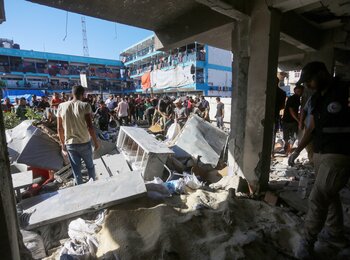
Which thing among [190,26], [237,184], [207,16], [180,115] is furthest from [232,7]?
[180,115]

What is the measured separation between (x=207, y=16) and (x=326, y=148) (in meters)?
3.08

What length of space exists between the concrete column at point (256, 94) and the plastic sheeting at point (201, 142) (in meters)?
1.60

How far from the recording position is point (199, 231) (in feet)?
8.62

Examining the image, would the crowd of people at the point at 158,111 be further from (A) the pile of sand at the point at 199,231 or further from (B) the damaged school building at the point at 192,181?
(A) the pile of sand at the point at 199,231

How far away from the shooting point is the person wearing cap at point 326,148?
2.12m

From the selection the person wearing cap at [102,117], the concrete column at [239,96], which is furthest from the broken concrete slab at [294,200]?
the person wearing cap at [102,117]

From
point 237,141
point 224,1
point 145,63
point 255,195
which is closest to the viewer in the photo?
point 224,1

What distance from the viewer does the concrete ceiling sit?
3455mm

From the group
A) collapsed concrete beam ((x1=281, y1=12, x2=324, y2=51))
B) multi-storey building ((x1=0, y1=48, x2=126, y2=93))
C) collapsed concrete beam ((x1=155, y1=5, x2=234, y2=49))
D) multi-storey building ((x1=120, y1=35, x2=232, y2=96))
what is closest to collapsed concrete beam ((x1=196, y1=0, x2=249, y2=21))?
collapsed concrete beam ((x1=155, y1=5, x2=234, y2=49))

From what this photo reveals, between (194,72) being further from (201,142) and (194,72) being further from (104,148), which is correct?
(104,148)

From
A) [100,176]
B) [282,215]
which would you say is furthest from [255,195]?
[100,176]

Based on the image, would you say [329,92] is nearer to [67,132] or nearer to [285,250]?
[285,250]

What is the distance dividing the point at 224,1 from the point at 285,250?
3.23 metres

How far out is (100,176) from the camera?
4512mm
